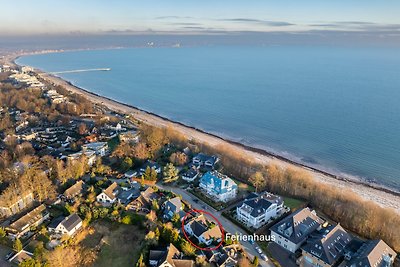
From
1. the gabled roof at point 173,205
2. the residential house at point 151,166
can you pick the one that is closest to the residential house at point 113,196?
the gabled roof at point 173,205

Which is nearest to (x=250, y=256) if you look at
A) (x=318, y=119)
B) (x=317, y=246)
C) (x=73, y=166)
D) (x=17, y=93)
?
(x=317, y=246)

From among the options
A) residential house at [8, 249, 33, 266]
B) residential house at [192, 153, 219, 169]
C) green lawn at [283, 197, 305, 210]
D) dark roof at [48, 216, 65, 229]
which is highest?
dark roof at [48, 216, 65, 229]

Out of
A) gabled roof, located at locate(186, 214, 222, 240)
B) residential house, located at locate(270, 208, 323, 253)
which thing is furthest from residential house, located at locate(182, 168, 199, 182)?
residential house, located at locate(270, 208, 323, 253)

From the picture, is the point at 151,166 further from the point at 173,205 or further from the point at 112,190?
the point at 173,205

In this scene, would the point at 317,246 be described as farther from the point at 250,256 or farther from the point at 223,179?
the point at 223,179

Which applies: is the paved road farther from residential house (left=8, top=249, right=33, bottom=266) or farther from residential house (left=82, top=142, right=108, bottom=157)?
residential house (left=8, top=249, right=33, bottom=266)

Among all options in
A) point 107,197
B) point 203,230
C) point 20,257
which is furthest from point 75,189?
point 203,230

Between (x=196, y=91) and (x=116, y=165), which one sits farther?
(x=196, y=91)
